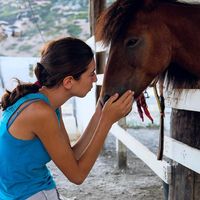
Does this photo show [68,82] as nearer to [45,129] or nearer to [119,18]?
[45,129]

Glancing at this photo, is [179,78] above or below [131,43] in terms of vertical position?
below

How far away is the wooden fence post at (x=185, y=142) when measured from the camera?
2.14 m

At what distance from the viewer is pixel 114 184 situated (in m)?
3.95

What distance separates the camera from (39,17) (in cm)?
1281

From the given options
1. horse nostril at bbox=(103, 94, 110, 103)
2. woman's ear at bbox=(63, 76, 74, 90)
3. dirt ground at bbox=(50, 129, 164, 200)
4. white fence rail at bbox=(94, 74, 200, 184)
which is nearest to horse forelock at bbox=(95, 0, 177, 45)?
horse nostril at bbox=(103, 94, 110, 103)

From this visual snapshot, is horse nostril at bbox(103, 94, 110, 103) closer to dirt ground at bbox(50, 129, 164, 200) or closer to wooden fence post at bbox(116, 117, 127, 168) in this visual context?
dirt ground at bbox(50, 129, 164, 200)

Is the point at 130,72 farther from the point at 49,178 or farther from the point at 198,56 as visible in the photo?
the point at 49,178

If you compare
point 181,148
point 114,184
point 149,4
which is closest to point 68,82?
point 149,4

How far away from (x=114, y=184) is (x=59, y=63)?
104 inches

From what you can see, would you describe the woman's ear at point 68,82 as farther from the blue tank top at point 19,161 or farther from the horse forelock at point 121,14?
the horse forelock at point 121,14

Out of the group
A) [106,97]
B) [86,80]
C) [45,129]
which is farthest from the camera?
[106,97]

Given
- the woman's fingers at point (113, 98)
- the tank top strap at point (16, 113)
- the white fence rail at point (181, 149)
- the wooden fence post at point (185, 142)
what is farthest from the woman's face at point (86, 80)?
the wooden fence post at point (185, 142)

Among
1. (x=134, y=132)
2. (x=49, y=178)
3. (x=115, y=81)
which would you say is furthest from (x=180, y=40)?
(x=134, y=132)

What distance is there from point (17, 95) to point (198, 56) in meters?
0.89
